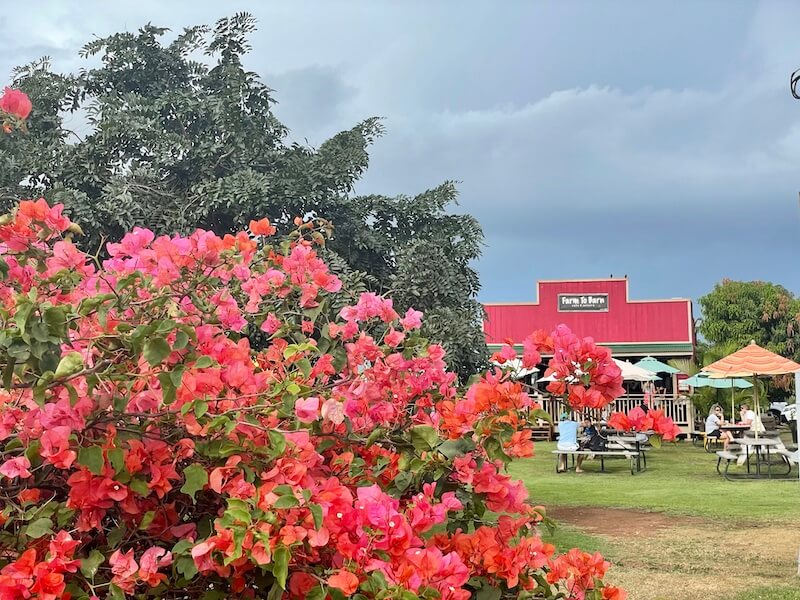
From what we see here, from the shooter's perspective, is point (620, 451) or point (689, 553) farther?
point (620, 451)

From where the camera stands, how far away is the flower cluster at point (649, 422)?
7.32 feet

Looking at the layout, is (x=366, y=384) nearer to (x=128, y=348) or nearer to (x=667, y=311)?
(x=128, y=348)

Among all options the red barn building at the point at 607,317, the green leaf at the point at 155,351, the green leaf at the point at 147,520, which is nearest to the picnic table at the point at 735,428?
the red barn building at the point at 607,317

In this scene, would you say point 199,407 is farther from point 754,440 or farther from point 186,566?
point 754,440

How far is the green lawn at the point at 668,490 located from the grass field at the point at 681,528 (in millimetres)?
13

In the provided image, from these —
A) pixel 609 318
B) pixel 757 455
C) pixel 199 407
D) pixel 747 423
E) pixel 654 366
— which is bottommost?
pixel 757 455

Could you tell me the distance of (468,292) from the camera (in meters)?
6.11

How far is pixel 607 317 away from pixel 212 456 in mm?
25045

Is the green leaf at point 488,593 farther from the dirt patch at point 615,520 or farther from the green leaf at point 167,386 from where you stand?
the dirt patch at point 615,520

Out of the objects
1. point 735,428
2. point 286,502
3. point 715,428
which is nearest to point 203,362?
point 286,502

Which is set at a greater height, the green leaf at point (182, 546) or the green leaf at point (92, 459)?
the green leaf at point (92, 459)

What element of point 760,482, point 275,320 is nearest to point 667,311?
point 760,482

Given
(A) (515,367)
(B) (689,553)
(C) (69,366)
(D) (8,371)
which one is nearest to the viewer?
(C) (69,366)

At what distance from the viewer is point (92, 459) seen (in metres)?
1.57
